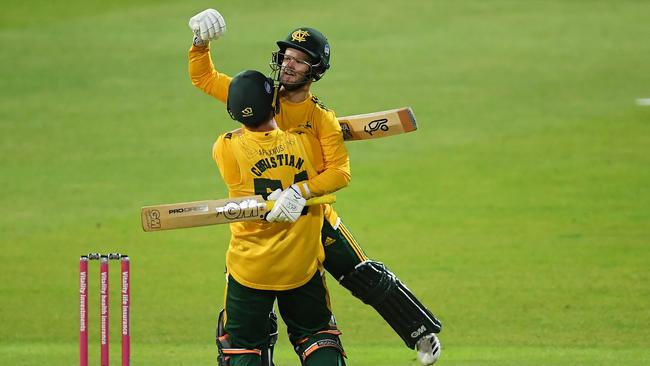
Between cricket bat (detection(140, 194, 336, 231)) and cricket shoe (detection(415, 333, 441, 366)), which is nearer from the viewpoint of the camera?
cricket bat (detection(140, 194, 336, 231))

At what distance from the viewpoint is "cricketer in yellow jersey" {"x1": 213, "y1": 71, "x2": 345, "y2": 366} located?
19.0ft

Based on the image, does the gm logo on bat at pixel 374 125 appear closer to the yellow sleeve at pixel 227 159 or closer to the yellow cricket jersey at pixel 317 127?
the yellow cricket jersey at pixel 317 127

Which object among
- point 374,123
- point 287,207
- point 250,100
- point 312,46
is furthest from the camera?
point 374,123

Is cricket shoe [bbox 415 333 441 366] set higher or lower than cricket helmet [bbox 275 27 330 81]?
lower

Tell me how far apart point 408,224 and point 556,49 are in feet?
19.9

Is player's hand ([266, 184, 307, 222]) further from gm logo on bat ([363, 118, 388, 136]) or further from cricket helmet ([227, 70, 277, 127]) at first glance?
gm logo on bat ([363, 118, 388, 136])

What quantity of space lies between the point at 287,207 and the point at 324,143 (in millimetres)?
525

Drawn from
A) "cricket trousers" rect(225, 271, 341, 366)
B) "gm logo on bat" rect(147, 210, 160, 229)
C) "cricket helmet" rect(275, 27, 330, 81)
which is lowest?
"cricket trousers" rect(225, 271, 341, 366)

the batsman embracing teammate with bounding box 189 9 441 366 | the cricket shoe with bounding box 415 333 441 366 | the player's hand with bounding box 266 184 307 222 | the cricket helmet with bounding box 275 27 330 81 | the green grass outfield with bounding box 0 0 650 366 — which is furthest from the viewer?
the green grass outfield with bounding box 0 0 650 366

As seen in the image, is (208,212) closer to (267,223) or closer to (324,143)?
(267,223)

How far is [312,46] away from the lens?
620 centimetres

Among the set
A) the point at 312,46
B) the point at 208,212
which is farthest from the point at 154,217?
the point at 312,46

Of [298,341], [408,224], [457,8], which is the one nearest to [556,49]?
[457,8]

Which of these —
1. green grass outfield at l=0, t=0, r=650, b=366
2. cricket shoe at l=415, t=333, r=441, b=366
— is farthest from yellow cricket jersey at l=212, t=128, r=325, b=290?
green grass outfield at l=0, t=0, r=650, b=366
